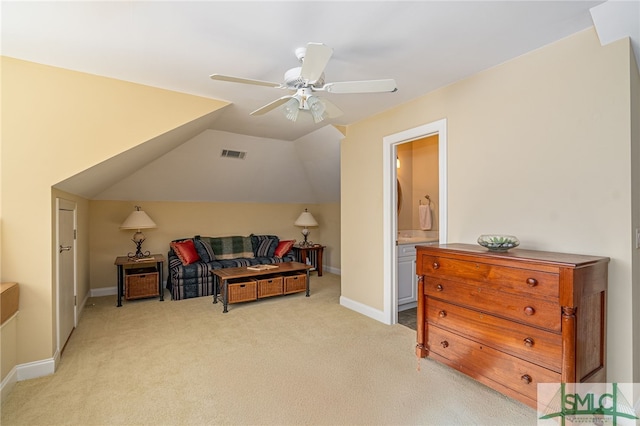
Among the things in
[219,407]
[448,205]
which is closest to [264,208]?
[448,205]

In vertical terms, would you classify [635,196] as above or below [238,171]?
below

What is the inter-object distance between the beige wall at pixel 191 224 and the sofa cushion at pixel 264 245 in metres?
0.43

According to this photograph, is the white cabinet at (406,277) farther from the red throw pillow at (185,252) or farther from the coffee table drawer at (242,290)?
the red throw pillow at (185,252)

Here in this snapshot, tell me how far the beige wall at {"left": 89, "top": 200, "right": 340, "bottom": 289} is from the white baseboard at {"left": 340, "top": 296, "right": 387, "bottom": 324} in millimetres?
2358

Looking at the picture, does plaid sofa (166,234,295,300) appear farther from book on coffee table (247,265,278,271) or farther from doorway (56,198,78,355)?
doorway (56,198,78,355)

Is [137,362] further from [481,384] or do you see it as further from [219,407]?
[481,384]

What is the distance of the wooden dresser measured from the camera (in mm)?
1822

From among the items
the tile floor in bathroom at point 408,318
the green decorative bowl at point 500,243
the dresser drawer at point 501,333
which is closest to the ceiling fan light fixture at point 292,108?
the green decorative bowl at point 500,243

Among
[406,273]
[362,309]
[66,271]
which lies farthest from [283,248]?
[66,271]

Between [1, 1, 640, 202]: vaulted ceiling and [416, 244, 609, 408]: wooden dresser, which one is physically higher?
[1, 1, 640, 202]: vaulted ceiling

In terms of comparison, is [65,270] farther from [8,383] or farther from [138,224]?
[138,224]

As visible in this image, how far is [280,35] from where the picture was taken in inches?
84.8

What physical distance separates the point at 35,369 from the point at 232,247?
3.59m

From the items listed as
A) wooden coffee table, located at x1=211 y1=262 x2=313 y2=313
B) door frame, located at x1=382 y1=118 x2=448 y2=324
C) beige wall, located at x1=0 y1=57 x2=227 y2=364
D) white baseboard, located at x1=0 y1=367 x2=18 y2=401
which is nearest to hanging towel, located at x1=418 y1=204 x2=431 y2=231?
door frame, located at x1=382 y1=118 x2=448 y2=324
